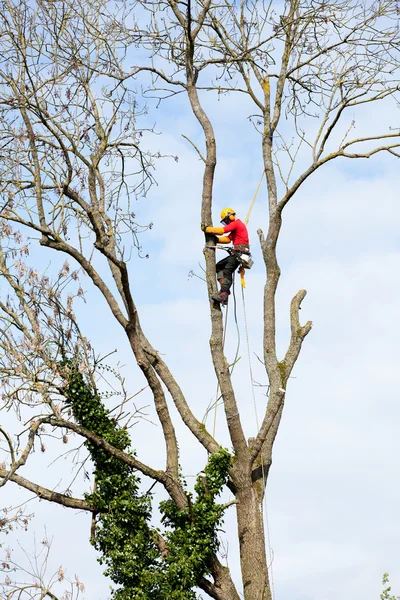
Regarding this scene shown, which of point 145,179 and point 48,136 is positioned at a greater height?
point 145,179

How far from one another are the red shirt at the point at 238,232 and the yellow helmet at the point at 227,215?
0.30ft

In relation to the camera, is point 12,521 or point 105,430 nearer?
point 12,521

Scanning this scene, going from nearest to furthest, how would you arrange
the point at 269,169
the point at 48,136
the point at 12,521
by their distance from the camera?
1. the point at 12,521
2. the point at 48,136
3. the point at 269,169

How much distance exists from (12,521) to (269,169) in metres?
6.98

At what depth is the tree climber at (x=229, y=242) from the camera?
14750 mm

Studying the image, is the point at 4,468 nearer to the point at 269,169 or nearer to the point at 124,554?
the point at 124,554

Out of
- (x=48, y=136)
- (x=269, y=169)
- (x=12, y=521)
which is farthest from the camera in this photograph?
(x=269, y=169)

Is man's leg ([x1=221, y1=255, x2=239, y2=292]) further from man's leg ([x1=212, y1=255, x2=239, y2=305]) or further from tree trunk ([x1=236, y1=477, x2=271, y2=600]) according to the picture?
tree trunk ([x1=236, y1=477, x2=271, y2=600])

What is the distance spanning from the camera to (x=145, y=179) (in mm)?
Answer: 16750

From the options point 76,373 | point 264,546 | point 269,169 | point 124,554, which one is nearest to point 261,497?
point 264,546

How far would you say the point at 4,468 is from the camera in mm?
13844

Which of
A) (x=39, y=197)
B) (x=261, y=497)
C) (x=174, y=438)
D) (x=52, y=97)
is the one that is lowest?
(x=261, y=497)

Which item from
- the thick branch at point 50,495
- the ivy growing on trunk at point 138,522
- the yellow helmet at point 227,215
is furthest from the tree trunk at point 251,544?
the yellow helmet at point 227,215

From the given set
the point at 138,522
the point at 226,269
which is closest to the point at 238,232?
the point at 226,269
